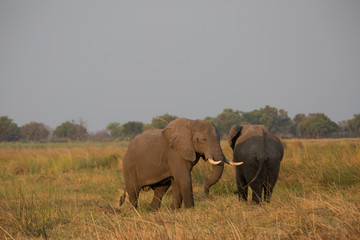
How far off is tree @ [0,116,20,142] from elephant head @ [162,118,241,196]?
212 feet

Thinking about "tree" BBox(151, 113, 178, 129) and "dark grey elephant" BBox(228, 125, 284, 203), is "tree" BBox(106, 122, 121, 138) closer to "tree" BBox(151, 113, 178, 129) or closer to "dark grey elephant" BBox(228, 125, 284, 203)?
"tree" BBox(151, 113, 178, 129)

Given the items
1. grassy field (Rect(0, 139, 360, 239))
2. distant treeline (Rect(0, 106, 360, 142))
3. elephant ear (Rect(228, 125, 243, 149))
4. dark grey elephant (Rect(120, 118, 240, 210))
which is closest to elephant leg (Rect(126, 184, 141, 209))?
dark grey elephant (Rect(120, 118, 240, 210))

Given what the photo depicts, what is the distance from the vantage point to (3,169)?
13070 mm

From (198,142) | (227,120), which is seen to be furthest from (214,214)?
(227,120)

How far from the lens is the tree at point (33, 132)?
71625 millimetres

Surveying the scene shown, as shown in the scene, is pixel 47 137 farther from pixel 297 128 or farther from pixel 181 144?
pixel 181 144

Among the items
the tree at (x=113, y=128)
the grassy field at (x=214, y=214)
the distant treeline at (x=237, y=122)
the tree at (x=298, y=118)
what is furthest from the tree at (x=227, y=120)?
the grassy field at (x=214, y=214)

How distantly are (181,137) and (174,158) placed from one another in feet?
1.11

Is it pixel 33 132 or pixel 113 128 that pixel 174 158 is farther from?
pixel 113 128

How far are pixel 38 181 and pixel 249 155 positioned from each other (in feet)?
24.8

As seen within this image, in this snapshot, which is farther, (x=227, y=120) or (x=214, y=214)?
(x=227, y=120)

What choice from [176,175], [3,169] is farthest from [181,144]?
[3,169]

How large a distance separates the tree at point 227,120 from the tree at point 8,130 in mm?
35678

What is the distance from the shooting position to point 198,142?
573 cm
